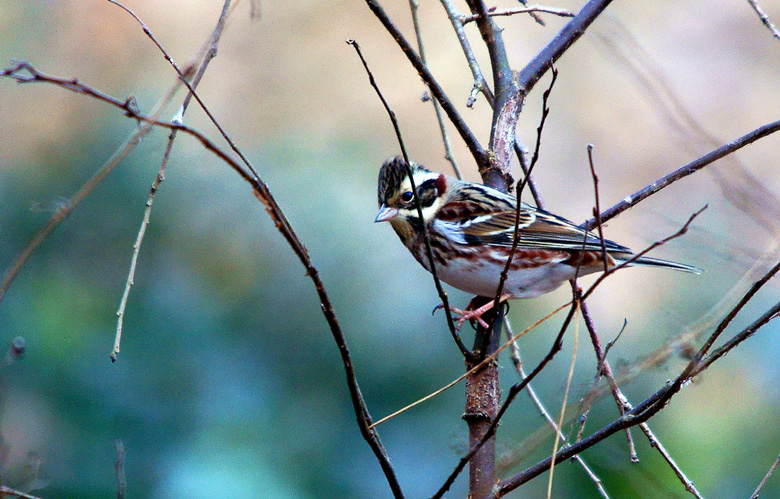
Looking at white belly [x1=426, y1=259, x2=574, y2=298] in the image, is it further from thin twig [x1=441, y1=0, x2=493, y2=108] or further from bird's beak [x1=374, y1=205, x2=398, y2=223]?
thin twig [x1=441, y1=0, x2=493, y2=108]

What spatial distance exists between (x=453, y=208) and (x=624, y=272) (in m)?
3.51

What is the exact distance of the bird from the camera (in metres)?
4.44

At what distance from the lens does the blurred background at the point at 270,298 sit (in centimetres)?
492

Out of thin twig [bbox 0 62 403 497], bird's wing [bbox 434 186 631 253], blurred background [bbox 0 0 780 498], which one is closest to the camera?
thin twig [bbox 0 62 403 497]

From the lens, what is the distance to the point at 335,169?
677 centimetres

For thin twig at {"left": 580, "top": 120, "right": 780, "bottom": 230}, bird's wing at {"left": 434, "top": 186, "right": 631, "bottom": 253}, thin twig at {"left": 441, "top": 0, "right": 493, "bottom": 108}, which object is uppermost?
thin twig at {"left": 441, "top": 0, "right": 493, "bottom": 108}

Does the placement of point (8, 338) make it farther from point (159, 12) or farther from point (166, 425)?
point (159, 12)

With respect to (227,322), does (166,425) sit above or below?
below

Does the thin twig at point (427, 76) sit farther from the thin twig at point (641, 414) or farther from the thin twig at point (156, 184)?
the thin twig at point (641, 414)

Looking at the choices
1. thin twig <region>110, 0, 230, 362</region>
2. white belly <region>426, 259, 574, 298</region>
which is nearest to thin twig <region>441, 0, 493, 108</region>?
white belly <region>426, 259, 574, 298</region>

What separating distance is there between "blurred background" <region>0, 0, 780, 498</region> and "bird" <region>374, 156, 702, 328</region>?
66cm

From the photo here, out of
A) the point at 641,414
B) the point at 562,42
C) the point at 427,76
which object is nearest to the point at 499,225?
the point at 562,42

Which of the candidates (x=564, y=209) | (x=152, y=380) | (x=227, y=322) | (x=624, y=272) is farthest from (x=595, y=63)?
(x=152, y=380)

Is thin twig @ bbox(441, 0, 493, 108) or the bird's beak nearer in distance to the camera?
thin twig @ bbox(441, 0, 493, 108)
